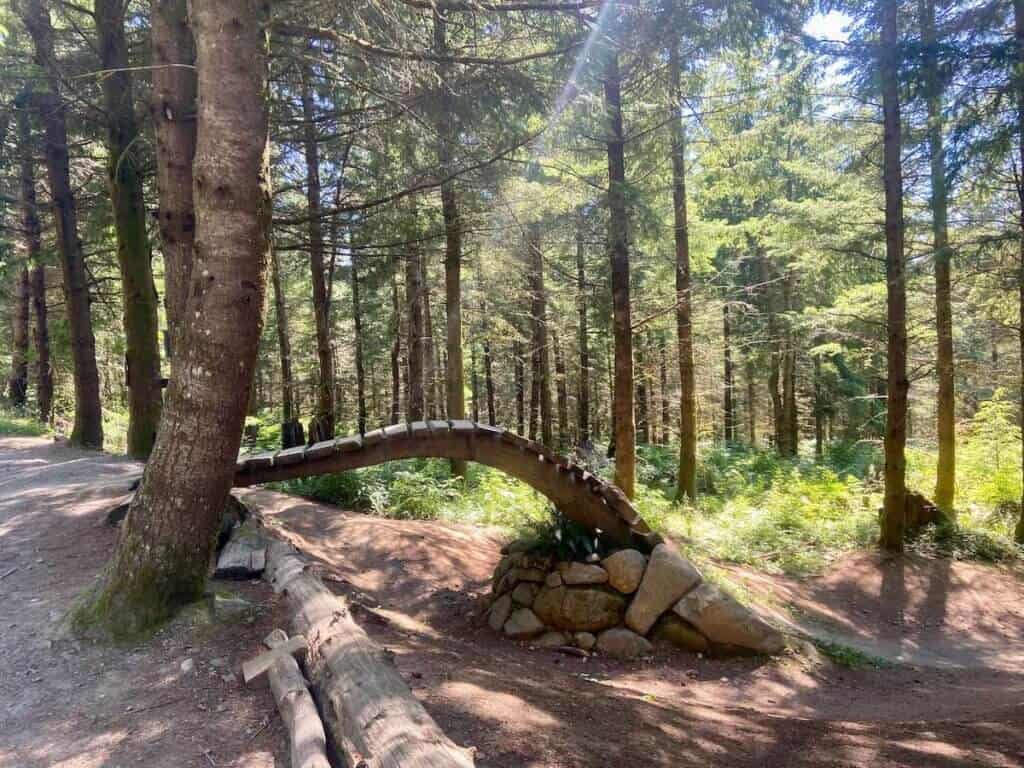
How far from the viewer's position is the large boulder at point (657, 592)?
6.56 meters

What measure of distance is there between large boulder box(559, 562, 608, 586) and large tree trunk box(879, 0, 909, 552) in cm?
670

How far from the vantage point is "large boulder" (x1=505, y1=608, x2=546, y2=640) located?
21.6 ft

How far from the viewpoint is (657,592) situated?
6.58m

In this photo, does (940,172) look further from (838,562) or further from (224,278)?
(224,278)

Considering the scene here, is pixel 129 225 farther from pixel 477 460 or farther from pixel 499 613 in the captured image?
pixel 499 613

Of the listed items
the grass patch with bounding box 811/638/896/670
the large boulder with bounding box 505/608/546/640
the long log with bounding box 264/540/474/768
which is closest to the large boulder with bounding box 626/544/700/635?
the large boulder with bounding box 505/608/546/640

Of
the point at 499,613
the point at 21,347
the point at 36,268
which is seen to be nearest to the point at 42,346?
the point at 21,347

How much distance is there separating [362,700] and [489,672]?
173 centimetres

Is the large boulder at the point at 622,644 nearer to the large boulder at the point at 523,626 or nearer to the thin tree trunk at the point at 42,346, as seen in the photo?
the large boulder at the point at 523,626

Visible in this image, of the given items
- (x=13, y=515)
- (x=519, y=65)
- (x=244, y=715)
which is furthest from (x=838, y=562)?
(x=13, y=515)

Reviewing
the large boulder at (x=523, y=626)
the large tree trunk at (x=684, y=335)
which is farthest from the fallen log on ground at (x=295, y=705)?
the large tree trunk at (x=684, y=335)

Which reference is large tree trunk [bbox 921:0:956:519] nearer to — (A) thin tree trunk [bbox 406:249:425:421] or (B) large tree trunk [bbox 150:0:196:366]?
(A) thin tree trunk [bbox 406:249:425:421]

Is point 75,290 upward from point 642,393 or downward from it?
upward

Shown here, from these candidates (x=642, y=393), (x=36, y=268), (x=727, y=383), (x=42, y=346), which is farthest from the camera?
(x=642, y=393)
